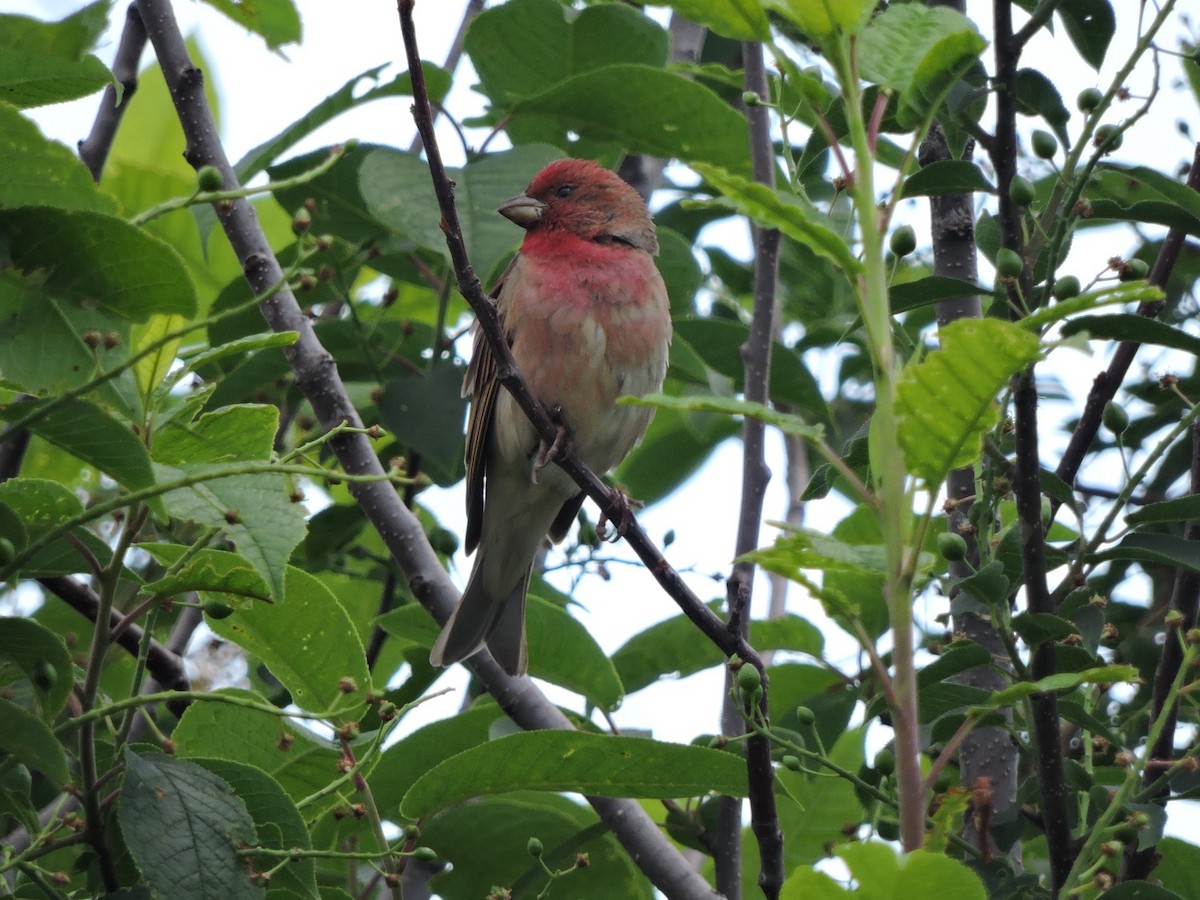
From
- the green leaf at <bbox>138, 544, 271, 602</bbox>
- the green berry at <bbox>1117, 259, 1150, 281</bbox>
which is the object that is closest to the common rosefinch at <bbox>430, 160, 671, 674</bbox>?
the green leaf at <bbox>138, 544, 271, 602</bbox>

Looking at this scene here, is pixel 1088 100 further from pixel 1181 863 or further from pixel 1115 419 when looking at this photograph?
pixel 1181 863

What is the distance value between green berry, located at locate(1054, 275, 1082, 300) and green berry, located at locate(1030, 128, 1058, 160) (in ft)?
1.27

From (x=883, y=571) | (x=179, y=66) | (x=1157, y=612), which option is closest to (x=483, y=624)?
(x=179, y=66)

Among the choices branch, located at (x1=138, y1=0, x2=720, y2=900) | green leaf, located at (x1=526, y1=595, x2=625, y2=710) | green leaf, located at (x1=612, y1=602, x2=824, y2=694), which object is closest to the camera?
branch, located at (x1=138, y1=0, x2=720, y2=900)

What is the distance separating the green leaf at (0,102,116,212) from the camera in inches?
97.3

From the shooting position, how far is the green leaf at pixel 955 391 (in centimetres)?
184

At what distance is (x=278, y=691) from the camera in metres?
4.61

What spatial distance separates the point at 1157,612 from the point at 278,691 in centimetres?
299

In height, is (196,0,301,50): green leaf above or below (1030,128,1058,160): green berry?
above

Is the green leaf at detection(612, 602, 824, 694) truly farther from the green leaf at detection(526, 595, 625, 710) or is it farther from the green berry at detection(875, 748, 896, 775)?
the green berry at detection(875, 748, 896, 775)

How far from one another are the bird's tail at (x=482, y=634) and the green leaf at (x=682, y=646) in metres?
0.34

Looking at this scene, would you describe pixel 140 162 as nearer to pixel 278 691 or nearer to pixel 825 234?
pixel 278 691

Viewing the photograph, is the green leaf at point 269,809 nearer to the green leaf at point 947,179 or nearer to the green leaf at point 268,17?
the green leaf at point 947,179

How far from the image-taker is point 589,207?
655cm
